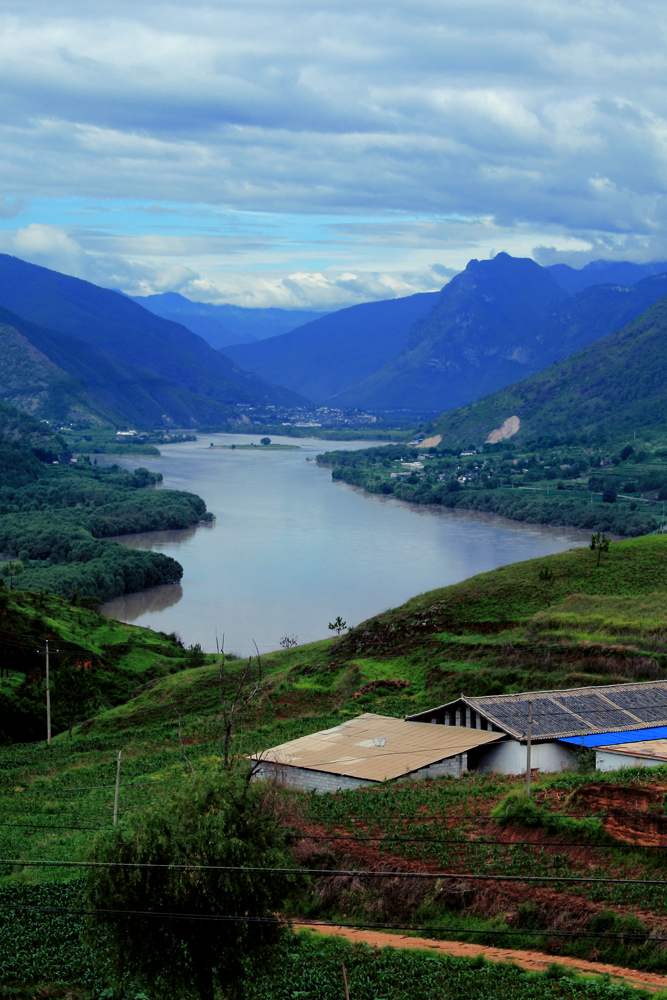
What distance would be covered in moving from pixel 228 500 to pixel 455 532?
1084 inches

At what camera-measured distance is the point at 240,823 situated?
39.4 ft

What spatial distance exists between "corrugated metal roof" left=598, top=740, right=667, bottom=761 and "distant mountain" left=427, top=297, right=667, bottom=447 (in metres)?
125

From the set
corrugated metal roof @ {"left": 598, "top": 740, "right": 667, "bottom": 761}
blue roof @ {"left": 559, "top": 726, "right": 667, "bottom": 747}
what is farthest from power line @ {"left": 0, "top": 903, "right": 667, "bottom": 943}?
blue roof @ {"left": 559, "top": 726, "right": 667, "bottom": 747}

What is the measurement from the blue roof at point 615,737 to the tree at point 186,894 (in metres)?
9.75

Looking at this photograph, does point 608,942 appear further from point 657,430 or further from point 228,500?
point 657,430

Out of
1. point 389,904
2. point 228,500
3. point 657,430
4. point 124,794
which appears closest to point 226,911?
point 389,904

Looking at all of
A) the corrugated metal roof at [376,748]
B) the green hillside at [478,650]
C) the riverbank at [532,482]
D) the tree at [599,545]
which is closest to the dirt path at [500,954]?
the corrugated metal roof at [376,748]

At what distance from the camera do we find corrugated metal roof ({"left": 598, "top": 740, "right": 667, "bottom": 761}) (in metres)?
18.7

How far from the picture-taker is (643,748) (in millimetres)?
19219

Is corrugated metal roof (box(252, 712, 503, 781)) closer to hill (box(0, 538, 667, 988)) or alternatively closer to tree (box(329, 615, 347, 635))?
hill (box(0, 538, 667, 988))

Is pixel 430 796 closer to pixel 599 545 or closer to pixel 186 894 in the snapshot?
pixel 186 894

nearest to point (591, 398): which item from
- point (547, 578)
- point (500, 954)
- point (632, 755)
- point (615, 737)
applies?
point (547, 578)

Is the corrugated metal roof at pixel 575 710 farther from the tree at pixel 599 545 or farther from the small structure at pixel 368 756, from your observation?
the tree at pixel 599 545

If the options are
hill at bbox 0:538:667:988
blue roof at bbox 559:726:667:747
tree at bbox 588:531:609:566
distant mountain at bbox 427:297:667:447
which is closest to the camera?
hill at bbox 0:538:667:988
